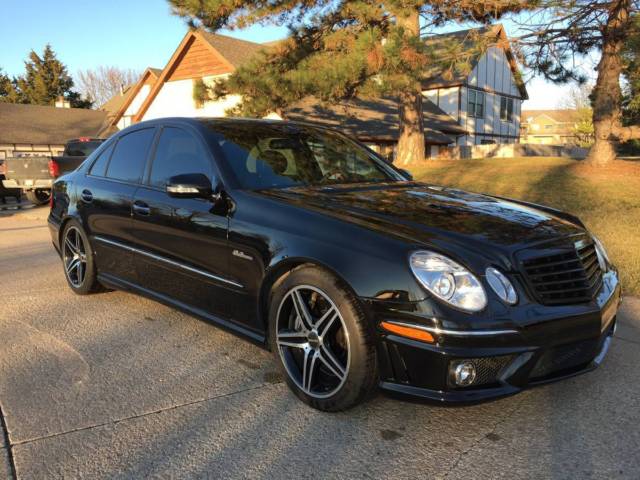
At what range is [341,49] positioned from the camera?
13.0m

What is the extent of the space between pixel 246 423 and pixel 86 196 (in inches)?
113

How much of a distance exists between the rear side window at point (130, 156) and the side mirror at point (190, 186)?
2.97ft

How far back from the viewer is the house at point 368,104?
2564 centimetres

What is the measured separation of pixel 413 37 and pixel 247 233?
8754 millimetres

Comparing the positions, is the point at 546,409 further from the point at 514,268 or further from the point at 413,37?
the point at 413,37

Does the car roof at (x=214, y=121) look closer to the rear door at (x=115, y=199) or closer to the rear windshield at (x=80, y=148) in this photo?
the rear door at (x=115, y=199)

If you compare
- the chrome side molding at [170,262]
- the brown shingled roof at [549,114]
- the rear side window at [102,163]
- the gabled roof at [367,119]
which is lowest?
the chrome side molding at [170,262]

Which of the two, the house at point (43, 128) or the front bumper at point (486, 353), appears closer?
the front bumper at point (486, 353)

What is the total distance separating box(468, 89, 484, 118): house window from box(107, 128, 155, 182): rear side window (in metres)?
32.7

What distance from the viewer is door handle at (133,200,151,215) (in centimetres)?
414

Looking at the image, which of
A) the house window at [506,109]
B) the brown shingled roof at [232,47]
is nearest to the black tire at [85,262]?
the brown shingled roof at [232,47]

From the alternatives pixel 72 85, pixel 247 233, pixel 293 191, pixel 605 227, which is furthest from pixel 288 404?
pixel 72 85

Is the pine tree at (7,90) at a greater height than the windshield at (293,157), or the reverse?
the pine tree at (7,90)

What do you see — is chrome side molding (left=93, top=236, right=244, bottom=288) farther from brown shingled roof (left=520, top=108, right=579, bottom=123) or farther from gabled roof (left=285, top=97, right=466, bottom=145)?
brown shingled roof (left=520, top=108, right=579, bottom=123)
